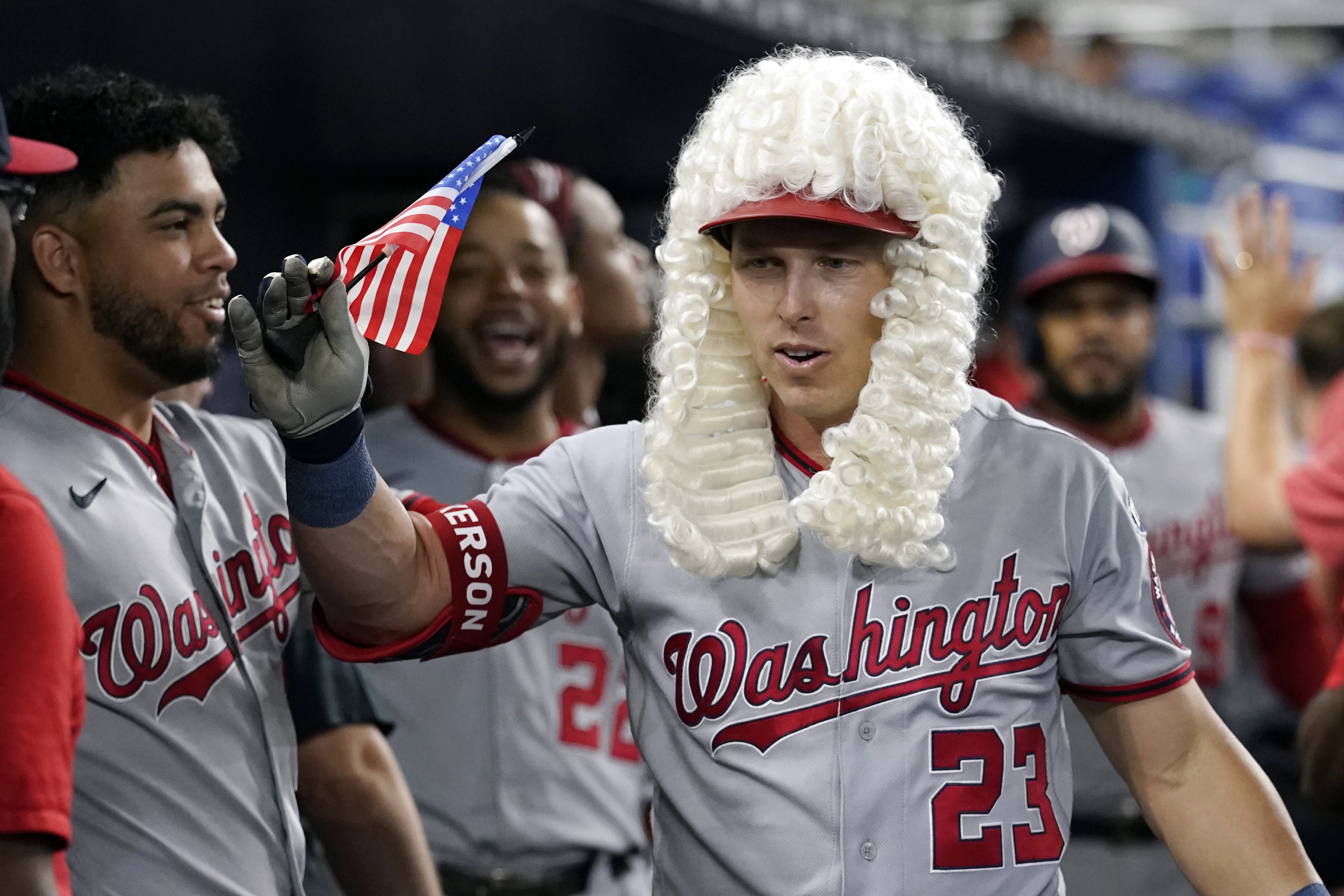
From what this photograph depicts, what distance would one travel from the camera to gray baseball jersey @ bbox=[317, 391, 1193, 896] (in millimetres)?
1884

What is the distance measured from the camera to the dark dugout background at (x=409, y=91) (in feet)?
10.4

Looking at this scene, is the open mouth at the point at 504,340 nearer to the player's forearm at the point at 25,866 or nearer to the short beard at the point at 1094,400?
the short beard at the point at 1094,400

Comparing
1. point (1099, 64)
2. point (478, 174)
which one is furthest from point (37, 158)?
point (1099, 64)

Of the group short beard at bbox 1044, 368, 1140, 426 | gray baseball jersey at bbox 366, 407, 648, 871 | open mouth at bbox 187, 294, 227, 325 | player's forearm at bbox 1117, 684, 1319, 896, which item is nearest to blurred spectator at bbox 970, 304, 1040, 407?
short beard at bbox 1044, 368, 1140, 426

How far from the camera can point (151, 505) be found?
2.09 m

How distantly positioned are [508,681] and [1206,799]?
138 centimetres

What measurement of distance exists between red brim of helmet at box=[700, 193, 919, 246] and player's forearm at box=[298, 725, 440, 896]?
1.15 metres

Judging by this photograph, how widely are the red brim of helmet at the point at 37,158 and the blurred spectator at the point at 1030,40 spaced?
6.61 meters

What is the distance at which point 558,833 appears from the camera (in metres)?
2.84

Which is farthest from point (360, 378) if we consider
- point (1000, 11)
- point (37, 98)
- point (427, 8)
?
point (1000, 11)

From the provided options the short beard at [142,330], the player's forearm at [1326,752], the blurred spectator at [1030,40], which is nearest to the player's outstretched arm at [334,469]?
the short beard at [142,330]

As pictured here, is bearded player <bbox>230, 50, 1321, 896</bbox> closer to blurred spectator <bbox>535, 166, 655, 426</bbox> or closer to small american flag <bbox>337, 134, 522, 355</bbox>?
small american flag <bbox>337, 134, 522, 355</bbox>

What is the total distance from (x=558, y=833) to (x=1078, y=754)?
1.22m

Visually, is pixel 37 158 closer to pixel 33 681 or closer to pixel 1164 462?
pixel 33 681
